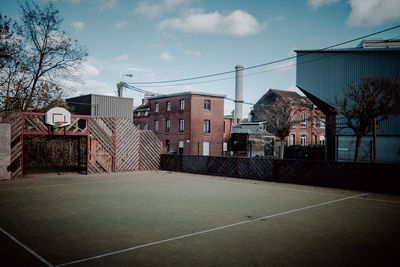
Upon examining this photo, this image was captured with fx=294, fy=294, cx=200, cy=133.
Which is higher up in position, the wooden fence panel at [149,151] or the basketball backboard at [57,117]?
the basketball backboard at [57,117]

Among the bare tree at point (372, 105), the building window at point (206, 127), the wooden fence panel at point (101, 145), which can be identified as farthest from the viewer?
the building window at point (206, 127)

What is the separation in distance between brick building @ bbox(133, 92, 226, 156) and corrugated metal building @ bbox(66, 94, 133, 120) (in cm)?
965

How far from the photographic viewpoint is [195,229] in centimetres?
654

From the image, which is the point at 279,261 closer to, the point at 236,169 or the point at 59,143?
the point at 236,169

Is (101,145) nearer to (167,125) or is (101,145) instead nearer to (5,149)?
(5,149)

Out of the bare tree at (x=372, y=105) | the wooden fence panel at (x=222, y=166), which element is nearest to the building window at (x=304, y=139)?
the bare tree at (x=372, y=105)

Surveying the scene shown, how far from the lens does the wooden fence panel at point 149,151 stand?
2091 centimetres

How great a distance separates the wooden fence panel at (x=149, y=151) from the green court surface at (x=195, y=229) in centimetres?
941

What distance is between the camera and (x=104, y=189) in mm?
12359

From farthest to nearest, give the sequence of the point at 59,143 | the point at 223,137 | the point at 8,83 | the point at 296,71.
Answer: the point at 223,137 < the point at 296,71 < the point at 59,143 < the point at 8,83

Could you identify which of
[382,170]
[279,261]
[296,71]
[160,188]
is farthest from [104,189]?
[296,71]

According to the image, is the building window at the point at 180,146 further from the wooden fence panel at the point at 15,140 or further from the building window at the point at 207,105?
the wooden fence panel at the point at 15,140

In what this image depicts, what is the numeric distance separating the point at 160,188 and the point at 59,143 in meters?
13.9

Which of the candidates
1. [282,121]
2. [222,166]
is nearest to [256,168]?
[222,166]
